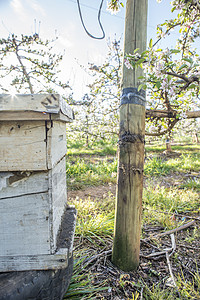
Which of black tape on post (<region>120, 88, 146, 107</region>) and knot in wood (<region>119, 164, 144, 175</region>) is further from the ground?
black tape on post (<region>120, 88, 146, 107</region>)

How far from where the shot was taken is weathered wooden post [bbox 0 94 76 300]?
76 centimetres

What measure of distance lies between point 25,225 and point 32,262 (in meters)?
0.19

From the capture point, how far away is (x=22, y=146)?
A: 81 centimetres

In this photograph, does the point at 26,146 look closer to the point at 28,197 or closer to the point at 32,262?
the point at 28,197

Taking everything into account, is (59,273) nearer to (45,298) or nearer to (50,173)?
(45,298)

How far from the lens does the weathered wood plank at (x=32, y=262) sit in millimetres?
893

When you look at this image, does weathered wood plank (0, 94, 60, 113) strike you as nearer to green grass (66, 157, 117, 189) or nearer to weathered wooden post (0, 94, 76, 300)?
weathered wooden post (0, 94, 76, 300)

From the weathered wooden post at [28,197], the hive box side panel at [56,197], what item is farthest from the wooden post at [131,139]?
the weathered wooden post at [28,197]

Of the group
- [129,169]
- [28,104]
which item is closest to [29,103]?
[28,104]

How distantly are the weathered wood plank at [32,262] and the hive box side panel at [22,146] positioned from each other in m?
0.46

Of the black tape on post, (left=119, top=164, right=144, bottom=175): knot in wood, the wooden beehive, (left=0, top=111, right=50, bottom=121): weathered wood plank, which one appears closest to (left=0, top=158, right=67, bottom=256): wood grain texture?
the wooden beehive

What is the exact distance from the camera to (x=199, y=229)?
91.3 inches

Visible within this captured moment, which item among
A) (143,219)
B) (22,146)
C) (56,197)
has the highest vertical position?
(22,146)

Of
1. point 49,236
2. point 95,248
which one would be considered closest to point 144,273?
point 95,248
